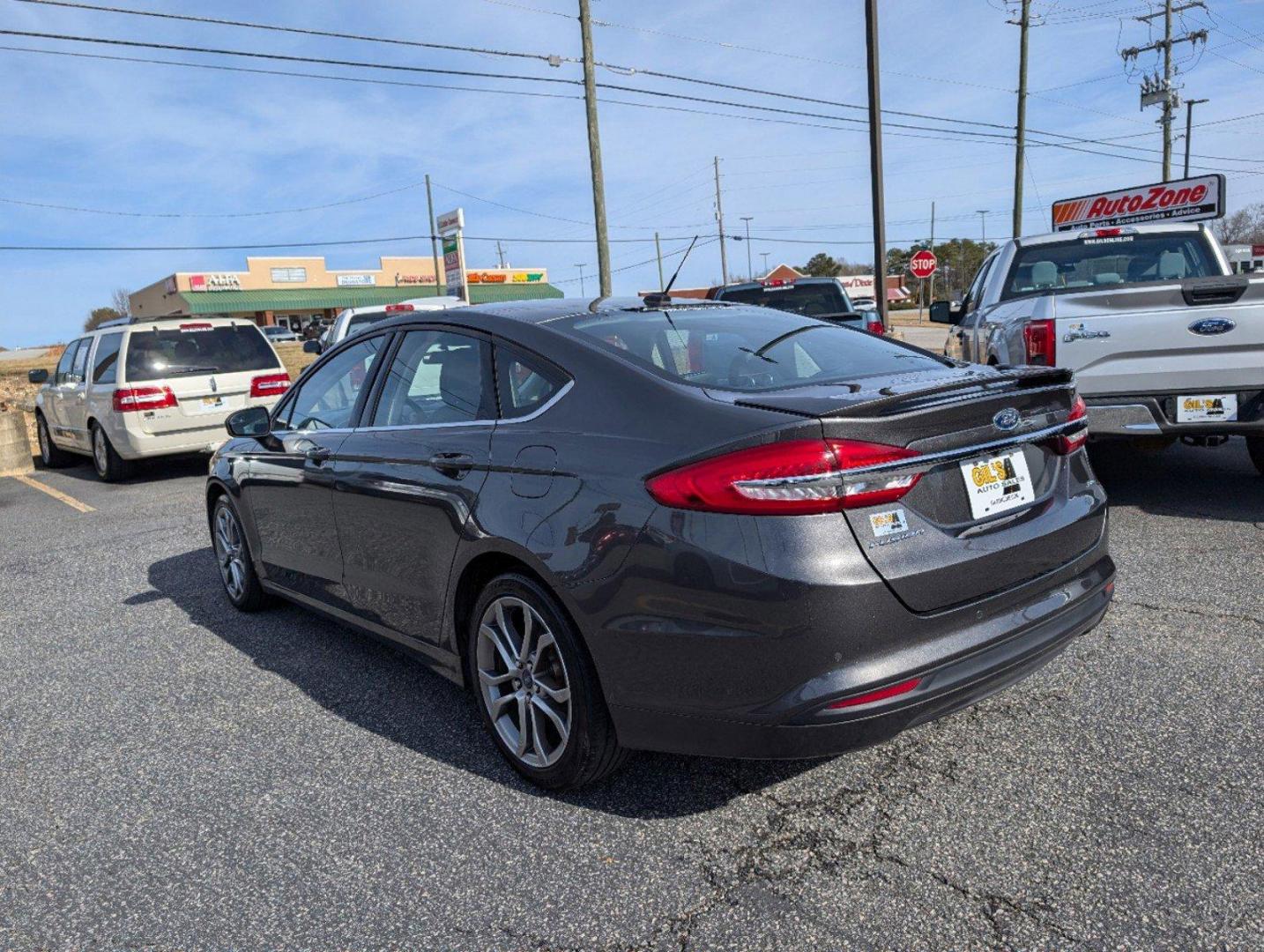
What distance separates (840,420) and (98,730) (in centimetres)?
318

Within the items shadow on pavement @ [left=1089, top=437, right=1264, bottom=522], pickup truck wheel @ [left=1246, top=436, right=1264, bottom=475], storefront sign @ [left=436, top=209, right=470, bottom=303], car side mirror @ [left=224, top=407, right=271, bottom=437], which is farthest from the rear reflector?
storefront sign @ [left=436, top=209, right=470, bottom=303]

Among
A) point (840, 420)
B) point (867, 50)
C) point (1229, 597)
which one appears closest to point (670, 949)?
point (840, 420)

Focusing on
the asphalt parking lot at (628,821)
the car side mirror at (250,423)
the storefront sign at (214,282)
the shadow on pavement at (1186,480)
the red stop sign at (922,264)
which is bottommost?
the shadow on pavement at (1186,480)

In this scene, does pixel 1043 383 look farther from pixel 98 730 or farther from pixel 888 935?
pixel 98 730

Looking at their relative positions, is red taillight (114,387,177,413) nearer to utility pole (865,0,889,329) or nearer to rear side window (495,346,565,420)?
rear side window (495,346,565,420)

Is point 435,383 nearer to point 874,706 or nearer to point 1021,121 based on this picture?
point 874,706

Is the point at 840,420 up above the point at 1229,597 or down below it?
above

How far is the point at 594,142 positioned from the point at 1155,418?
15.0 metres

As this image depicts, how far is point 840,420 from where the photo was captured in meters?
2.50

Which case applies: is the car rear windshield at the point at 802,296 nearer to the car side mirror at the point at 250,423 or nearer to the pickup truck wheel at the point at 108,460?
the pickup truck wheel at the point at 108,460

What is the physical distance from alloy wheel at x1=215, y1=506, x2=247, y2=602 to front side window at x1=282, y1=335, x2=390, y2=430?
863mm

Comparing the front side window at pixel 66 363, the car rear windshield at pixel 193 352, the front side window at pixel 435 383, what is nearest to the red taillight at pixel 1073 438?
the front side window at pixel 435 383

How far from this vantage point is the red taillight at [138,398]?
34.3 ft

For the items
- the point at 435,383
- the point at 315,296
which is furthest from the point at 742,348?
the point at 315,296
